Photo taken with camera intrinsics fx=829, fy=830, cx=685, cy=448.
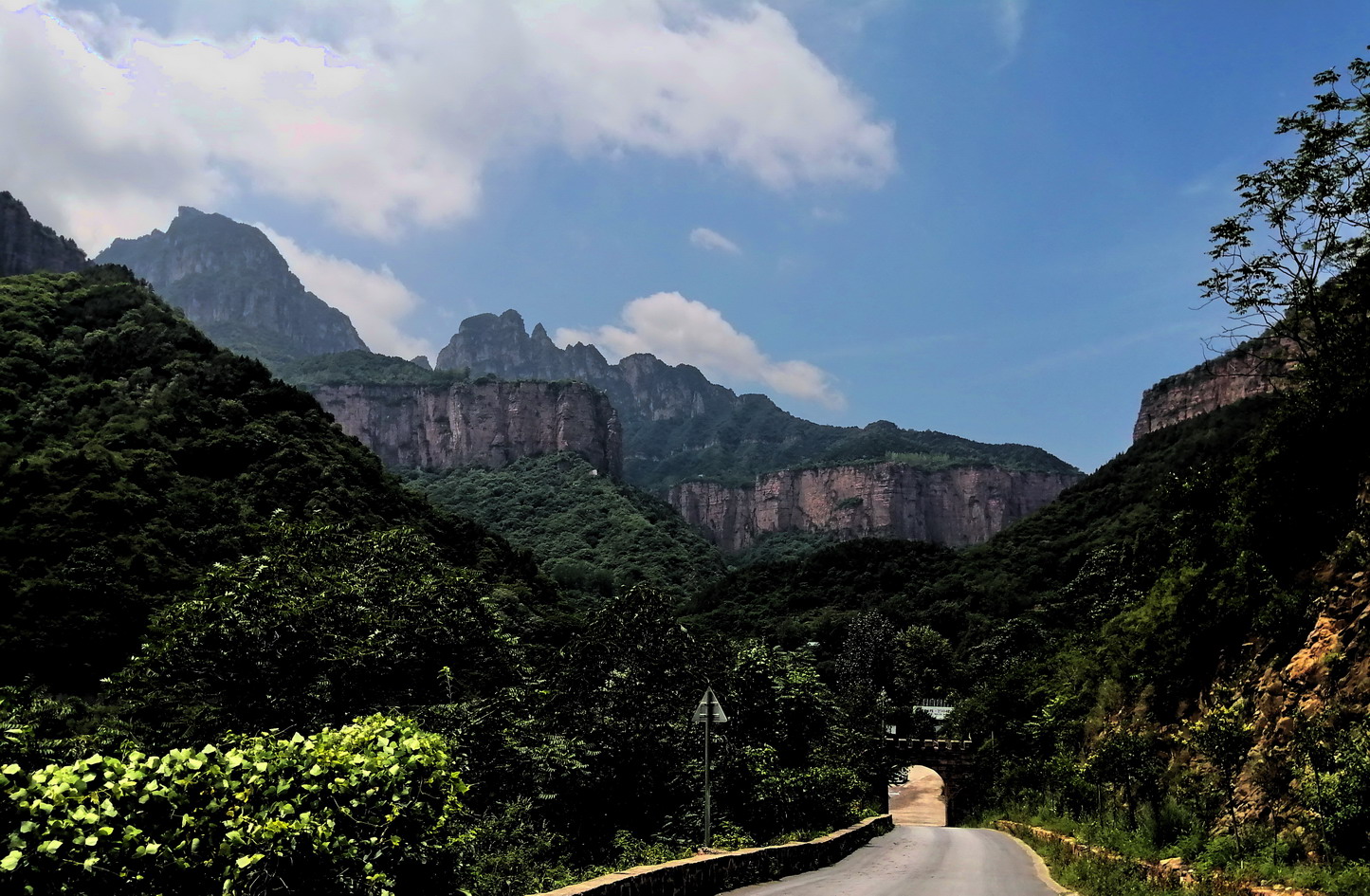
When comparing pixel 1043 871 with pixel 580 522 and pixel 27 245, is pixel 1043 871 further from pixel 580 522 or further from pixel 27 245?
pixel 27 245

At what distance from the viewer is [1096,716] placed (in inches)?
941

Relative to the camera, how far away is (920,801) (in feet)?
185

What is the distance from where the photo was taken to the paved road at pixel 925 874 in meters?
11.5

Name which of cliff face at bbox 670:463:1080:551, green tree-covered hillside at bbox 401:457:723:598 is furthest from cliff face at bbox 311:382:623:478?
cliff face at bbox 670:463:1080:551

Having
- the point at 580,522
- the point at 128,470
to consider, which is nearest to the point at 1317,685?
the point at 128,470

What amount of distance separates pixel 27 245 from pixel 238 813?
11555 centimetres

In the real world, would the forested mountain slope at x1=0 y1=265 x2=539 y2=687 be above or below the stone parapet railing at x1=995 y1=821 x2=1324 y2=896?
above

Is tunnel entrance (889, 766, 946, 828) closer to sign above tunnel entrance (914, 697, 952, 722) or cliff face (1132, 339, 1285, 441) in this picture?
sign above tunnel entrance (914, 697, 952, 722)

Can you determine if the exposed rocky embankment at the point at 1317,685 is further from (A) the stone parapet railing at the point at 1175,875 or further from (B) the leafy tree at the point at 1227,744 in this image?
(A) the stone parapet railing at the point at 1175,875

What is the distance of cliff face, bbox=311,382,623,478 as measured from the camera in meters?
147

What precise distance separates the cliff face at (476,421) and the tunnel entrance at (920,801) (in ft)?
296

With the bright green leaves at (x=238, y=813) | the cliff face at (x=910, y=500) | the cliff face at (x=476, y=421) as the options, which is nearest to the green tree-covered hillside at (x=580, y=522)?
the cliff face at (x=476, y=421)

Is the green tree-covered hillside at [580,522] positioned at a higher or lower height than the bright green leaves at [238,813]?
higher

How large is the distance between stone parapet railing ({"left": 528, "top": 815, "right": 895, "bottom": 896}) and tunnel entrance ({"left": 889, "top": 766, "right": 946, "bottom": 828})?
1262 inches
